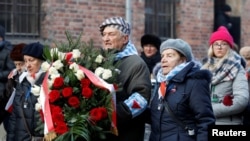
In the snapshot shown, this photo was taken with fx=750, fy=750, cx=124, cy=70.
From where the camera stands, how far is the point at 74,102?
5715mm

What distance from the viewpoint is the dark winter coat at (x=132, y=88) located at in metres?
5.96

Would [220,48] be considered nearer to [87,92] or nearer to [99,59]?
[99,59]

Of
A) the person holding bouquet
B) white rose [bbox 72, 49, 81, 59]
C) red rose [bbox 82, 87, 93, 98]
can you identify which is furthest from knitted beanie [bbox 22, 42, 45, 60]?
red rose [bbox 82, 87, 93, 98]

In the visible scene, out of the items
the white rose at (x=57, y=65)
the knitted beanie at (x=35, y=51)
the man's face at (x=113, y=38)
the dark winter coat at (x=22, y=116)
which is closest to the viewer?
the white rose at (x=57, y=65)

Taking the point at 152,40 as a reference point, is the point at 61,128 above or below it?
below

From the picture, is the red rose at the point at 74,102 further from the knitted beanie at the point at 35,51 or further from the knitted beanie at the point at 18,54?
the knitted beanie at the point at 18,54

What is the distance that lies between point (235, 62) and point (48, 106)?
7.58 ft

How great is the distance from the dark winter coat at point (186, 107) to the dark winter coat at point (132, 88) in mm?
215

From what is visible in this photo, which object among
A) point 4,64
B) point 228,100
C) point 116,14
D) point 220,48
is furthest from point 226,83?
point 116,14

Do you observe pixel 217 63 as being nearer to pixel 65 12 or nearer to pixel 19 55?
pixel 19 55

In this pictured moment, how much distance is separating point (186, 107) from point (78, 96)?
0.84m

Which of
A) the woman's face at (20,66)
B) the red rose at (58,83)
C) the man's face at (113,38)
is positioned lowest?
the woman's face at (20,66)

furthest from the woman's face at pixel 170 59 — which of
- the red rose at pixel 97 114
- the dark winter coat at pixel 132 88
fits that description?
the red rose at pixel 97 114

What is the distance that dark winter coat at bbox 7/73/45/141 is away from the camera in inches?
276
